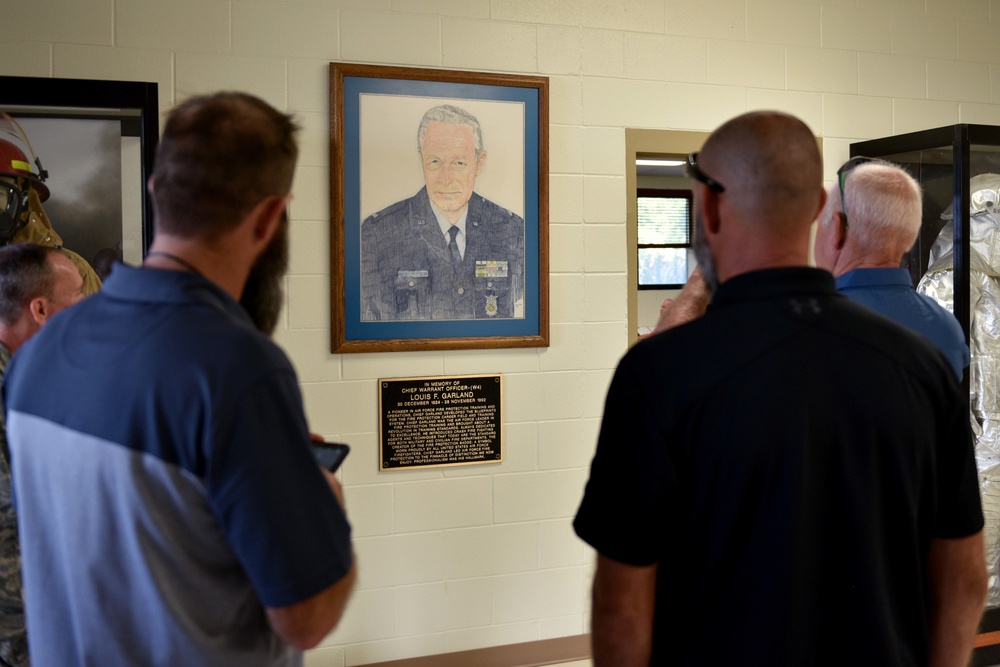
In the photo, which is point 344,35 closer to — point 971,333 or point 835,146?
point 835,146

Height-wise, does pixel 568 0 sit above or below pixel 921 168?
above

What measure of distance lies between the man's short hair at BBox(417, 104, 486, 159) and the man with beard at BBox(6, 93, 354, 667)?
2.12 metres

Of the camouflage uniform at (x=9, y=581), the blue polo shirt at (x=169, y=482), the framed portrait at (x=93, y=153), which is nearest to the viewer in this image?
the blue polo shirt at (x=169, y=482)

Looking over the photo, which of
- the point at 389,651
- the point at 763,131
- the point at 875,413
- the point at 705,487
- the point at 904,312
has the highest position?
the point at 763,131

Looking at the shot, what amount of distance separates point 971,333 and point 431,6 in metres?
2.70

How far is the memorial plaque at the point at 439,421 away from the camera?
130 inches

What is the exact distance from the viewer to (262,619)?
120 cm

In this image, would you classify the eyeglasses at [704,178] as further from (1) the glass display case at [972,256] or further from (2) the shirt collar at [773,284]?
(1) the glass display case at [972,256]

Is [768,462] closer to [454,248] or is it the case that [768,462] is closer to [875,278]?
[875,278]

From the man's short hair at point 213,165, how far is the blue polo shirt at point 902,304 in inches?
63.2

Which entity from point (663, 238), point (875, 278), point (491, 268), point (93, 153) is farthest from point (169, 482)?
point (663, 238)

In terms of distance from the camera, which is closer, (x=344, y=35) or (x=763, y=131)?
(x=763, y=131)

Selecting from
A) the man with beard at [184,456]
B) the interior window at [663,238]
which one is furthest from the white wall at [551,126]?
the interior window at [663,238]

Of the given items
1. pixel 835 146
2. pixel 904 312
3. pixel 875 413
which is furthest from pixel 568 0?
pixel 875 413
